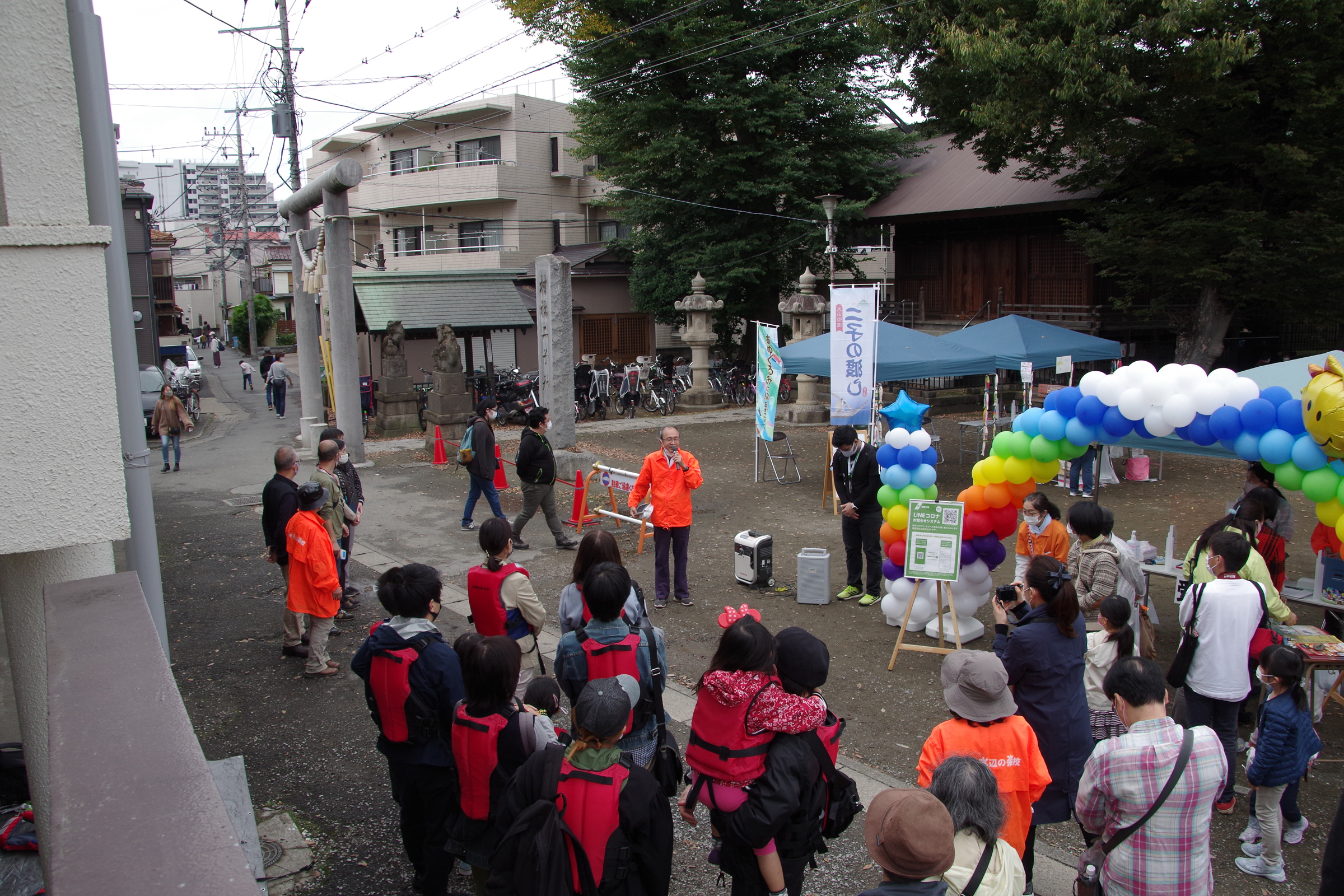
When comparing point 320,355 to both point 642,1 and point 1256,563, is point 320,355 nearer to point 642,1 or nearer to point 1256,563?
point 642,1

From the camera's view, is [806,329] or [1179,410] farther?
[806,329]

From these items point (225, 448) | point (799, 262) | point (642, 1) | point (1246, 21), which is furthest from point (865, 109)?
point (225, 448)

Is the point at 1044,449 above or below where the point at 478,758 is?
above

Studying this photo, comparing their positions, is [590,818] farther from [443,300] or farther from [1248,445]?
[443,300]

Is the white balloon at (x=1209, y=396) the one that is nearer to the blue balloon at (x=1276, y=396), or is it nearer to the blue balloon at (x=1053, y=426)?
the blue balloon at (x=1276, y=396)

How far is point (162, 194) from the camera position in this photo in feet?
267

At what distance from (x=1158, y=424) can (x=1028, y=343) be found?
8.99 m

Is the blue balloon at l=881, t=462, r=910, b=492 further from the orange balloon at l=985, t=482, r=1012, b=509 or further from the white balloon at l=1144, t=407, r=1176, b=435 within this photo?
the white balloon at l=1144, t=407, r=1176, b=435

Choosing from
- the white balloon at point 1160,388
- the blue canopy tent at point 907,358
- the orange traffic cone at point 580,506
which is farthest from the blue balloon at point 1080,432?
the blue canopy tent at point 907,358

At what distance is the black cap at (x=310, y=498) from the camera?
22.0 ft

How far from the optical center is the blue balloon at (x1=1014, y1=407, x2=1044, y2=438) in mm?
7148

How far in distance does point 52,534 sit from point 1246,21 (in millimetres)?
17513

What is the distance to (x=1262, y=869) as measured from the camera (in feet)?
14.6

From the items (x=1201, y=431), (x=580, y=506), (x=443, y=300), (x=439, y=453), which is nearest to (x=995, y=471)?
(x=1201, y=431)
